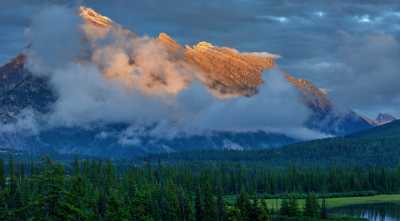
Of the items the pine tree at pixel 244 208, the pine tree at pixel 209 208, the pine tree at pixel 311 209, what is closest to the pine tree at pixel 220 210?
the pine tree at pixel 209 208

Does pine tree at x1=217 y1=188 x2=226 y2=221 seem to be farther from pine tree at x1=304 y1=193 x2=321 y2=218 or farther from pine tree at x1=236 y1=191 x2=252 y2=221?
pine tree at x1=304 y1=193 x2=321 y2=218

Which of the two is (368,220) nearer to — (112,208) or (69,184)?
(112,208)

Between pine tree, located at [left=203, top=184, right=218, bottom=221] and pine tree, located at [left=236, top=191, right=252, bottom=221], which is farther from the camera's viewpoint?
pine tree, located at [left=203, top=184, right=218, bottom=221]

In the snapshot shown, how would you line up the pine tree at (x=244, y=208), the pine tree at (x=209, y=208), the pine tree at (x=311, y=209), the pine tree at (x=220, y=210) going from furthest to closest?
the pine tree at (x=311, y=209) → the pine tree at (x=209, y=208) → the pine tree at (x=244, y=208) → the pine tree at (x=220, y=210)

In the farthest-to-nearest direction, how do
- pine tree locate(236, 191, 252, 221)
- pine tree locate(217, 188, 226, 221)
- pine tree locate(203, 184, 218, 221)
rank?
1. pine tree locate(203, 184, 218, 221)
2. pine tree locate(236, 191, 252, 221)
3. pine tree locate(217, 188, 226, 221)

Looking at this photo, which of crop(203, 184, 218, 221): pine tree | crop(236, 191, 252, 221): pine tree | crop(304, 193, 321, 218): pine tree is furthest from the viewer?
crop(304, 193, 321, 218): pine tree

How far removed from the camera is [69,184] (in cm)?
9925

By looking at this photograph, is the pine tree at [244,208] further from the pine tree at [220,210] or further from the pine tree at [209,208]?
the pine tree at [209,208]

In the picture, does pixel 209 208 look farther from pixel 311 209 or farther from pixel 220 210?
pixel 311 209

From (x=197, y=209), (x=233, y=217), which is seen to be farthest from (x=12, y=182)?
(x=233, y=217)

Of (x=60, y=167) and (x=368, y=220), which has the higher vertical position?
(x=60, y=167)

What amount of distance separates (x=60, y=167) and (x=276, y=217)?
120034 millimetres

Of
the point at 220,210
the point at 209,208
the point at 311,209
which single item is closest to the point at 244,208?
the point at 220,210

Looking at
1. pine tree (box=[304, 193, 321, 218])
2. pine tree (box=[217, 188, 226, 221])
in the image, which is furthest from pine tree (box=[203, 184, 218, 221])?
pine tree (box=[304, 193, 321, 218])
